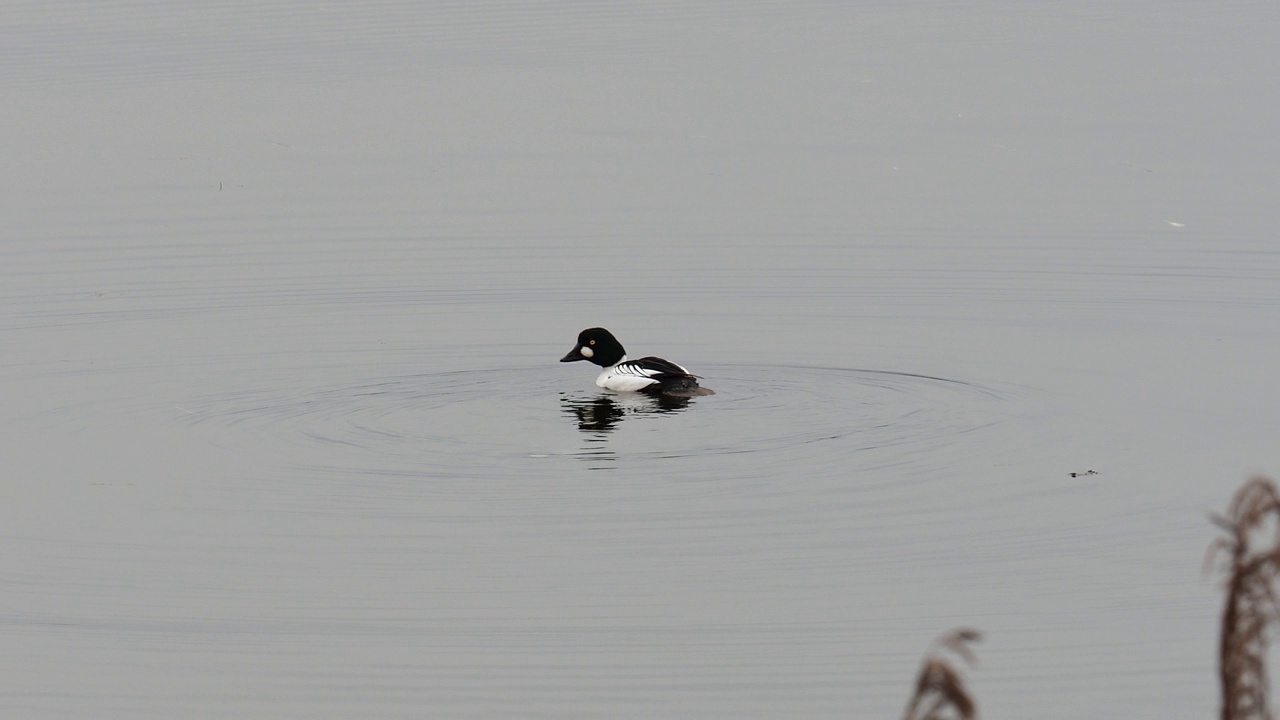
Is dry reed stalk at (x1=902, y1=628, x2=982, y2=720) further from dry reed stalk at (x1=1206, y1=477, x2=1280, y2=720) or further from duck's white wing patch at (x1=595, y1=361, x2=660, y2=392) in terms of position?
duck's white wing patch at (x1=595, y1=361, x2=660, y2=392)

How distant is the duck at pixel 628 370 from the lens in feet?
45.2

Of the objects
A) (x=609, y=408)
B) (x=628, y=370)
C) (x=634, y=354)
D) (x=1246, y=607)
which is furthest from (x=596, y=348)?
(x=1246, y=607)

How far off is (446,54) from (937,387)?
1417 centimetres

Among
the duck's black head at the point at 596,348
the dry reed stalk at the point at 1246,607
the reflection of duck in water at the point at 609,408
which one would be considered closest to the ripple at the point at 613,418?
the reflection of duck in water at the point at 609,408

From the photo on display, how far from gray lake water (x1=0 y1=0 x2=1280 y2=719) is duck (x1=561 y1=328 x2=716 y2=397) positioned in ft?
0.67

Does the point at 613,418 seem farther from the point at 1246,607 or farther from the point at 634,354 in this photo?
the point at 1246,607

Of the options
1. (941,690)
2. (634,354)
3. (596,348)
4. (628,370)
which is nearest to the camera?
(941,690)

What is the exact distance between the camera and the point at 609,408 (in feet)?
45.5

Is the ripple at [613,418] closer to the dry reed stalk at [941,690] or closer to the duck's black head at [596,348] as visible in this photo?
the duck's black head at [596,348]

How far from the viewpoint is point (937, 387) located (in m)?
13.5

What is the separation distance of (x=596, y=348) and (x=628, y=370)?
1.32 ft

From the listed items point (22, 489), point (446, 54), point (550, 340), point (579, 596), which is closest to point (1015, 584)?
point (579, 596)

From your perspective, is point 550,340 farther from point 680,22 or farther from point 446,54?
point 680,22

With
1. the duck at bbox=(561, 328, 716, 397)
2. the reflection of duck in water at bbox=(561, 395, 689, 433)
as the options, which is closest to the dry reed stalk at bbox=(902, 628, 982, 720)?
the reflection of duck in water at bbox=(561, 395, 689, 433)
